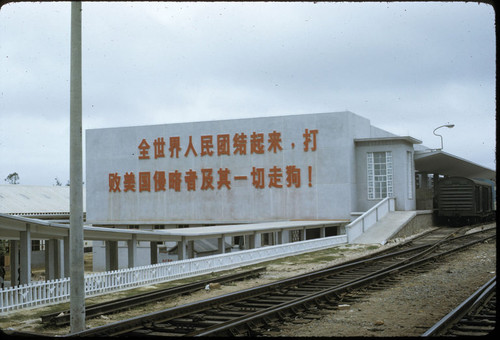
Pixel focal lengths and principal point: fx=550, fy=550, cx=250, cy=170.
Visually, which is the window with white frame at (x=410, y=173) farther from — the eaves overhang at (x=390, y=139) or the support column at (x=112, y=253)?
the support column at (x=112, y=253)

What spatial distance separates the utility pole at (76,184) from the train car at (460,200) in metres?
33.5

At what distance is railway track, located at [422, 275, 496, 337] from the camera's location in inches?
348

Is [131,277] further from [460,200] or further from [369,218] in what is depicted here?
[460,200]

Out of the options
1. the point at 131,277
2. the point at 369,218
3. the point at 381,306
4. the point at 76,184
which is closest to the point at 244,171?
the point at 369,218

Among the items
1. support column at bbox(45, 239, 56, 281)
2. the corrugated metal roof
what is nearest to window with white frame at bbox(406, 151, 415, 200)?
support column at bbox(45, 239, 56, 281)

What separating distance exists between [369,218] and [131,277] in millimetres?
20713

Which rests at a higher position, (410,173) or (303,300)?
(410,173)

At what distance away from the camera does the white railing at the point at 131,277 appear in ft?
44.7

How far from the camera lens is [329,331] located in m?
9.74

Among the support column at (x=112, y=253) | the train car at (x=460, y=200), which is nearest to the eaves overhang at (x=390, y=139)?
the train car at (x=460, y=200)

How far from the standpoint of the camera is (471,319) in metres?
9.93

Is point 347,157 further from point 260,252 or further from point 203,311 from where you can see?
point 203,311

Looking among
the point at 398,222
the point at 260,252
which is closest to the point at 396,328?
the point at 260,252

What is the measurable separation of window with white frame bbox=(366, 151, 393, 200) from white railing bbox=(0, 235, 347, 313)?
549 inches
